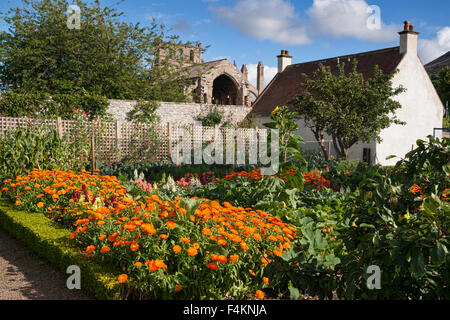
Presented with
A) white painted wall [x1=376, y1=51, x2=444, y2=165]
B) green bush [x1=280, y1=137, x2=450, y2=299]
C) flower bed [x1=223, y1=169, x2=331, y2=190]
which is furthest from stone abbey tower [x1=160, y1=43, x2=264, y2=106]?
green bush [x1=280, y1=137, x2=450, y2=299]

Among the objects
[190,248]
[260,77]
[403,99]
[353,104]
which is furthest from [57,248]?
[260,77]

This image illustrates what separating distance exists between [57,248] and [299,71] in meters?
22.2

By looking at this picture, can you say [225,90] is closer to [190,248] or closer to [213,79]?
[213,79]

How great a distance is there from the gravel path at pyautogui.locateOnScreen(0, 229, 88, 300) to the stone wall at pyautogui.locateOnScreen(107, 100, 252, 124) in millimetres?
13669

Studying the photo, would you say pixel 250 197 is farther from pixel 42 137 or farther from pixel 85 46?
pixel 85 46

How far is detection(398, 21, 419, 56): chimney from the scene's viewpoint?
750 inches

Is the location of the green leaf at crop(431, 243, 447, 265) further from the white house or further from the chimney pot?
the chimney pot

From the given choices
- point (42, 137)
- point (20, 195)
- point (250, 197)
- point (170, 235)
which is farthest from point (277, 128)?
point (42, 137)

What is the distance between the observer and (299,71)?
80.3ft

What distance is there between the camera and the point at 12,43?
1981 cm

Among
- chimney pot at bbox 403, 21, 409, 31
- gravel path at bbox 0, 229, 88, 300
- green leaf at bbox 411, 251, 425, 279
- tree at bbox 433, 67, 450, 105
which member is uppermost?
tree at bbox 433, 67, 450, 105

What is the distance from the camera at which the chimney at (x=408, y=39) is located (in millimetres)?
19062

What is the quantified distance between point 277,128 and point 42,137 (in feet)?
18.4

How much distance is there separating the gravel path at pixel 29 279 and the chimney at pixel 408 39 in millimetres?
19582
